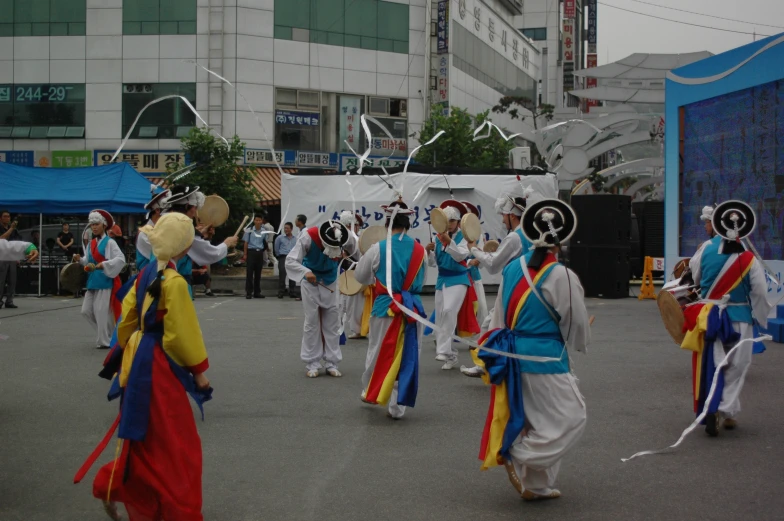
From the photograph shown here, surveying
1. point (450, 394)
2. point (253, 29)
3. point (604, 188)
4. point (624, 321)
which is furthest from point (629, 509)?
point (253, 29)

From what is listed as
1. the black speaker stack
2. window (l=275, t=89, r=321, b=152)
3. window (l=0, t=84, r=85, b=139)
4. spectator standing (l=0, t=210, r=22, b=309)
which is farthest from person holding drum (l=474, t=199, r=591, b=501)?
window (l=0, t=84, r=85, b=139)

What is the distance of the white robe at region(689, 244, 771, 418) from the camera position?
7.14 meters

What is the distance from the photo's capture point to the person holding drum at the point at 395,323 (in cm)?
756

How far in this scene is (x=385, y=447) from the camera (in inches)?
263

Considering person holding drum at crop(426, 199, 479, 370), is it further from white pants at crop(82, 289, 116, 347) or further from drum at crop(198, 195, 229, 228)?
white pants at crop(82, 289, 116, 347)

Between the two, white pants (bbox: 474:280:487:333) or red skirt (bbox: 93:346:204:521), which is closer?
red skirt (bbox: 93:346:204:521)

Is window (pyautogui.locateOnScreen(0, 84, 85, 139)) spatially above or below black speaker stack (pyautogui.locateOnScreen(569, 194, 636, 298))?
above

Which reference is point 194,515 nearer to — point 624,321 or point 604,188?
point 624,321

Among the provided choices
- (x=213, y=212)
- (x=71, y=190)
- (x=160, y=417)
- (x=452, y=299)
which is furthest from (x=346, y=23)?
(x=160, y=417)

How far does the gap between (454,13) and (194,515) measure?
34.7 metres

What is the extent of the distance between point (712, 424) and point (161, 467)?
4396mm

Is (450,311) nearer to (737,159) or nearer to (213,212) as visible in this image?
(213,212)

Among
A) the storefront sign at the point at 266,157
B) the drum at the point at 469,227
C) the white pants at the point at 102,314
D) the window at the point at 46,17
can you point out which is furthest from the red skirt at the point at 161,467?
the window at the point at 46,17

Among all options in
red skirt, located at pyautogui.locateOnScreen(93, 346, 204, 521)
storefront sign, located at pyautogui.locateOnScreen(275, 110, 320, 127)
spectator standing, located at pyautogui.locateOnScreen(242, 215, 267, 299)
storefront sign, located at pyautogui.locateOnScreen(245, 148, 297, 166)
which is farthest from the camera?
storefront sign, located at pyautogui.locateOnScreen(275, 110, 320, 127)
